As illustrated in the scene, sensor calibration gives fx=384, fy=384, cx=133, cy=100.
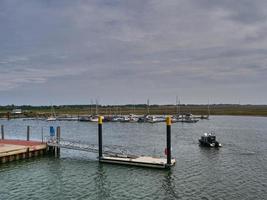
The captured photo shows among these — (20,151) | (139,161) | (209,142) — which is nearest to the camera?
(139,161)

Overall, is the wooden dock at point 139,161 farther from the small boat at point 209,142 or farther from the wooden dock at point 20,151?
the small boat at point 209,142

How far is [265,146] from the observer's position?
6744cm

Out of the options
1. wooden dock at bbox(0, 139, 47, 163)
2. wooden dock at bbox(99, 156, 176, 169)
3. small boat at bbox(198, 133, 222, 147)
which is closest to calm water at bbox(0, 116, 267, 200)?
wooden dock at bbox(99, 156, 176, 169)

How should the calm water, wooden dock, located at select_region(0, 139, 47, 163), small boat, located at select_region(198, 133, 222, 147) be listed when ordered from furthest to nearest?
small boat, located at select_region(198, 133, 222, 147)
wooden dock, located at select_region(0, 139, 47, 163)
the calm water

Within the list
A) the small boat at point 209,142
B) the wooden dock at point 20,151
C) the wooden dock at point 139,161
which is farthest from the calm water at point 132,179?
the small boat at point 209,142

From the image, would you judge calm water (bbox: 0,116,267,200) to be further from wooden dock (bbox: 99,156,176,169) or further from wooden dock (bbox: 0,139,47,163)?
wooden dock (bbox: 0,139,47,163)

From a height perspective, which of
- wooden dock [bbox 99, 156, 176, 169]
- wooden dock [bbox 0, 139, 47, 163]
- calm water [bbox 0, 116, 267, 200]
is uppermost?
wooden dock [bbox 0, 139, 47, 163]

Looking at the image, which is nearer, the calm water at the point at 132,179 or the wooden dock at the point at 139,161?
the calm water at the point at 132,179

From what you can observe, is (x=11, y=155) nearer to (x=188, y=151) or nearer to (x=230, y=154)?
(x=188, y=151)

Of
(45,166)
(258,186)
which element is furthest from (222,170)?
(45,166)

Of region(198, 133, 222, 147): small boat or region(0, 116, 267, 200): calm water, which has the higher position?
region(198, 133, 222, 147): small boat

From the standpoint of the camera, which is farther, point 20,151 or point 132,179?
point 20,151

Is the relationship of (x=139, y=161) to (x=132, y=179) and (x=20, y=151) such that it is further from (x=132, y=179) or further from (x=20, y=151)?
(x=20, y=151)

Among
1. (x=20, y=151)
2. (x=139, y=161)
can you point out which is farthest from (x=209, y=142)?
(x=20, y=151)
